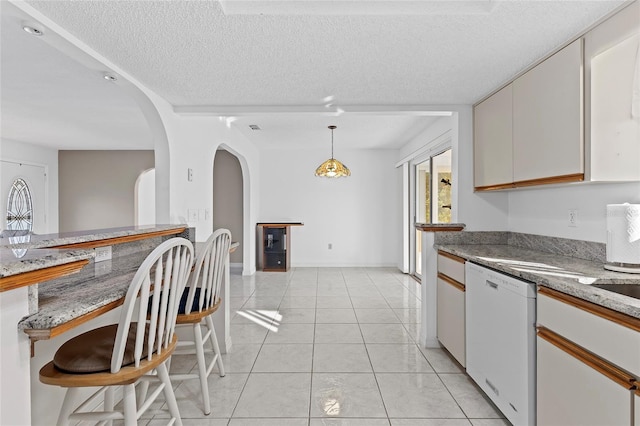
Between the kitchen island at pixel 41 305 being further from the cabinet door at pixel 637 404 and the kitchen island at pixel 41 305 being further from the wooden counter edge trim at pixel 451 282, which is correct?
the wooden counter edge trim at pixel 451 282

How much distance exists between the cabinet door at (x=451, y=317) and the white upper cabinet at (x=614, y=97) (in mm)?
1212

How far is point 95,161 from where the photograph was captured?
23.4ft

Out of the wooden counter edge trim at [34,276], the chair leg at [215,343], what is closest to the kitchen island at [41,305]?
the wooden counter edge trim at [34,276]

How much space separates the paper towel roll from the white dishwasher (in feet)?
1.52

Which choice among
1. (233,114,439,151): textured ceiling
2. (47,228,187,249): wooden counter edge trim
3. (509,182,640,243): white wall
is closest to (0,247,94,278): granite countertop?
(47,228,187,249): wooden counter edge trim

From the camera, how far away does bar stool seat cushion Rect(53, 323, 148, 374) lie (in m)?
1.33

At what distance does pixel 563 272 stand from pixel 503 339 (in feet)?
1.69

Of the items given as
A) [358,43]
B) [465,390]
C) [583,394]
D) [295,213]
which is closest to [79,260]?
[358,43]

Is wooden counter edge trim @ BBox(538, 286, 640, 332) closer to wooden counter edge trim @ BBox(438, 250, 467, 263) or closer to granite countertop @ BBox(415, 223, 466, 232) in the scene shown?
wooden counter edge trim @ BBox(438, 250, 467, 263)

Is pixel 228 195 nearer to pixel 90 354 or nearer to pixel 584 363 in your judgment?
pixel 90 354

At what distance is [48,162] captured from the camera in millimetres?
6859

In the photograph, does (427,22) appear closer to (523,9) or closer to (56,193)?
(523,9)

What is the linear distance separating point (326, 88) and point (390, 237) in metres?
4.79

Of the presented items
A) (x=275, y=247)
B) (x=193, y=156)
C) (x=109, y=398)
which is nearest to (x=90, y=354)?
Answer: (x=109, y=398)
